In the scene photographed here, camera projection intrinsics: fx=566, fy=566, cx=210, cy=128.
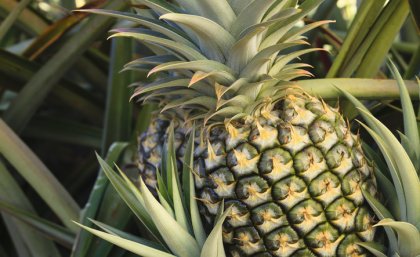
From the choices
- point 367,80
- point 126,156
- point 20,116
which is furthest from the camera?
point 20,116

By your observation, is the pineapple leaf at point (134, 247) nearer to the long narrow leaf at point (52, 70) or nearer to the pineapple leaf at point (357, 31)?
the pineapple leaf at point (357, 31)

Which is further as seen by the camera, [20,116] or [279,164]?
[20,116]

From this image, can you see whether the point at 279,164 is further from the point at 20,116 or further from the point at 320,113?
the point at 20,116

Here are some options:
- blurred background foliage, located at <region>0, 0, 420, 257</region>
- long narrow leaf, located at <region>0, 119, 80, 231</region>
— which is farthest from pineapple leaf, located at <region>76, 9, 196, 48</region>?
long narrow leaf, located at <region>0, 119, 80, 231</region>

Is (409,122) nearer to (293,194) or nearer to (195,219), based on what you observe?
(293,194)

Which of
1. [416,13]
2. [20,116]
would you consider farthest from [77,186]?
[416,13]
